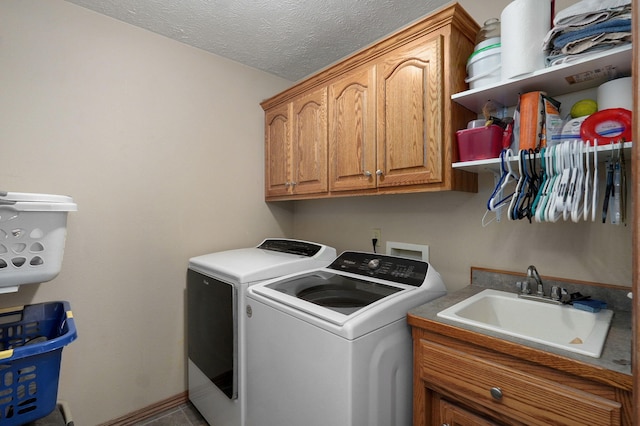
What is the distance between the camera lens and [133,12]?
172 centimetres

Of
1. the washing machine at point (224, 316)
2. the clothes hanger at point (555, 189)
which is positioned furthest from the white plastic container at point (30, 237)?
the clothes hanger at point (555, 189)

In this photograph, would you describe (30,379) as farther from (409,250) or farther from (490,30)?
(490,30)

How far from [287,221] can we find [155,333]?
131 cm

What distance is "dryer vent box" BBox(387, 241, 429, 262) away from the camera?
70.1 inches

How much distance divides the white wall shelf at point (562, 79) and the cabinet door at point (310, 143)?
2.79 ft

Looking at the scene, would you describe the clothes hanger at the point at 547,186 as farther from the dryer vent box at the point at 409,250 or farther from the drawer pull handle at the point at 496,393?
the dryer vent box at the point at 409,250

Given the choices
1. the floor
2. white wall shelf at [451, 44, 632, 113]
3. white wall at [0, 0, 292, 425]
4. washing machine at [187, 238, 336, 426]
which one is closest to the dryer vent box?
washing machine at [187, 238, 336, 426]

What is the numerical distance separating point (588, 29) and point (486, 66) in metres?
0.33

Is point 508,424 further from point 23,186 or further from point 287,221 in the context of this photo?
point 23,186

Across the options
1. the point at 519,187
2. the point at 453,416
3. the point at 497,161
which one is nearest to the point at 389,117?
the point at 497,161

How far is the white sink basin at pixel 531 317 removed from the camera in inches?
39.6

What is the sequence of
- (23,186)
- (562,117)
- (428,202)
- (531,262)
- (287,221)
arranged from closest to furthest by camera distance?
(562,117) → (531,262) → (23,186) → (428,202) → (287,221)

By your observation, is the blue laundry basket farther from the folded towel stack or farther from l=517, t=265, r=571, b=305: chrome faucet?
the folded towel stack

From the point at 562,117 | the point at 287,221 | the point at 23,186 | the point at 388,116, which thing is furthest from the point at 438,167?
the point at 23,186
